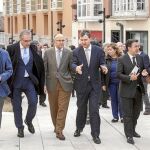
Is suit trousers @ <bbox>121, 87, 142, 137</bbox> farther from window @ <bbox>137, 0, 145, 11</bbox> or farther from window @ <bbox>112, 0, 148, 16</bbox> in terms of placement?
window @ <bbox>137, 0, 145, 11</bbox>

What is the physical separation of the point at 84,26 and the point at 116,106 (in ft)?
98.2

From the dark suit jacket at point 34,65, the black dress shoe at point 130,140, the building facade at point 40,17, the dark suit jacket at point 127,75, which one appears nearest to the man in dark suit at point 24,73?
the dark suit jacket at point 34,65

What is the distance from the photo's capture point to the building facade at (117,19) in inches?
1264

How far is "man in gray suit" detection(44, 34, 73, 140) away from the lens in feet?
Result: 31.2

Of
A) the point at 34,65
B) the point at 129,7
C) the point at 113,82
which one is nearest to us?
the point at 34,65

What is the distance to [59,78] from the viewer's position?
31.2 feet

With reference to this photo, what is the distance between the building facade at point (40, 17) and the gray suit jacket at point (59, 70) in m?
28.1

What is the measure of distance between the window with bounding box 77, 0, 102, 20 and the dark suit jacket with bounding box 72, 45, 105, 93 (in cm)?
2973

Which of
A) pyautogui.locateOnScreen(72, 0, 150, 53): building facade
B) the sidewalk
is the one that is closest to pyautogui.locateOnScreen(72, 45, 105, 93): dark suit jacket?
the sidewalk

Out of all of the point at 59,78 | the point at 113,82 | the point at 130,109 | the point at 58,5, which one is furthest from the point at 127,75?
the point at 58,5

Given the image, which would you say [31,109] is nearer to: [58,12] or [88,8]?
[88,8]

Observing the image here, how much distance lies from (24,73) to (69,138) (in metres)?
1.40

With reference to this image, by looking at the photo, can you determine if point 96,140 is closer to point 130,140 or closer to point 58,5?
point 130,140

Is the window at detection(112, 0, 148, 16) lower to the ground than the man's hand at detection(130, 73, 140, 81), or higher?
higher
